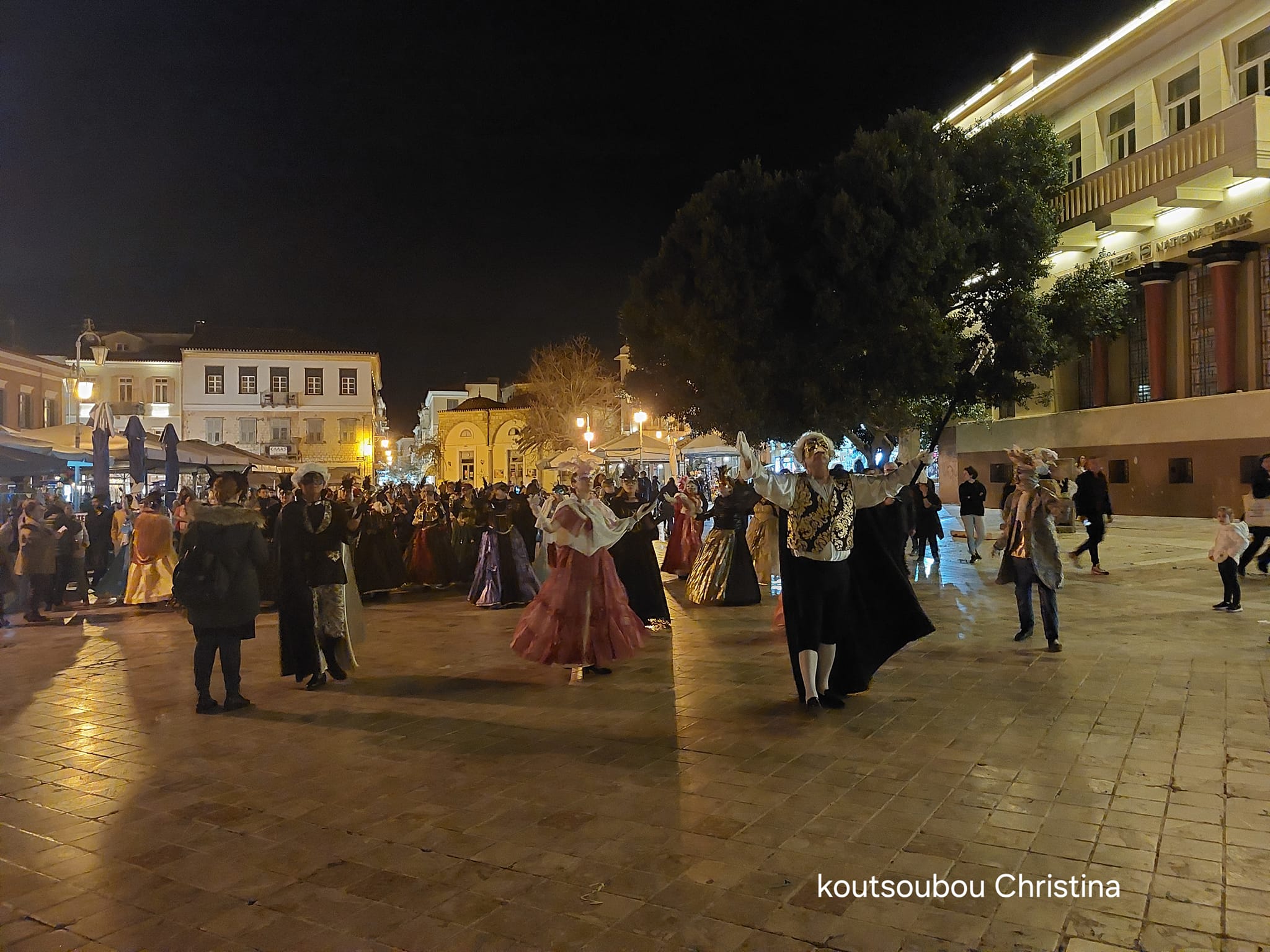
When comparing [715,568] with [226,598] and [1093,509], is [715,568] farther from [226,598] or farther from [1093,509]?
[226,598]

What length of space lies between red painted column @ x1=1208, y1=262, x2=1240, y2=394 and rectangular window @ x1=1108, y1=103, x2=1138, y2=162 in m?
4.92

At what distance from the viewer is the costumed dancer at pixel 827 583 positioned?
6.19 metres

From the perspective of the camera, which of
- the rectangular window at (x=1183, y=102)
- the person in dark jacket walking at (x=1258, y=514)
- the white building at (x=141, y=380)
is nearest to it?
the person in dark jacket walking at (x=1258, y=514)

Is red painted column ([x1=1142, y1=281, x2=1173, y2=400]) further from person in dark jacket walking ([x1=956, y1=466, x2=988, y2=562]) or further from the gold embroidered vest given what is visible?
the gold embroidered vest

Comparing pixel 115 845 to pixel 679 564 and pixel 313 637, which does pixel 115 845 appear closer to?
pixel 313 637

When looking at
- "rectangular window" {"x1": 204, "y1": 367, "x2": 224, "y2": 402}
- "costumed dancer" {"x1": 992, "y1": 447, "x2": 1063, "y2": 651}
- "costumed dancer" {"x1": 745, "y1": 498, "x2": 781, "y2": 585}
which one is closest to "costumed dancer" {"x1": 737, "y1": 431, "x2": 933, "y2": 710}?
"costumed dancer" {"x1": 992, "y1": 447, "x2": 1063, "y2": 651}

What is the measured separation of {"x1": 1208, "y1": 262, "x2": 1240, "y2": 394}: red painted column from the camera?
64.8ft

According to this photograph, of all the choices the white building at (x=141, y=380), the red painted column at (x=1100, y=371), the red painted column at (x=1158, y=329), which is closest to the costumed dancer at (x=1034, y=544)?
the red painted column at (x=1158, y=329)

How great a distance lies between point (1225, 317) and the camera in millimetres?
19719

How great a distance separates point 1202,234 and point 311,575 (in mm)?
21313

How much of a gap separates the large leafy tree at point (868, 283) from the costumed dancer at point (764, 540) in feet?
20.2

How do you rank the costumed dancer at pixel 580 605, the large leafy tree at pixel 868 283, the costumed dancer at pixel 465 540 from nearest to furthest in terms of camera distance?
the costumed dancer at pixel 580 605
the costumed dancer at pixel 465 540
the large leafy tree at pixel 868 283

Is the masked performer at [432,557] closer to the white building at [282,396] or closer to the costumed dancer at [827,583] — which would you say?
the costumed dancer at [827,583]

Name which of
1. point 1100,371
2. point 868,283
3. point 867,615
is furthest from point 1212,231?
point 867,615
